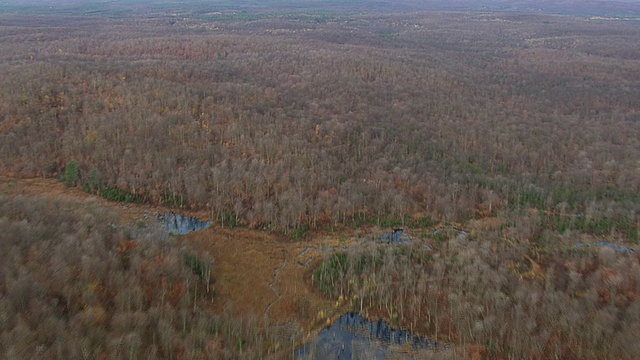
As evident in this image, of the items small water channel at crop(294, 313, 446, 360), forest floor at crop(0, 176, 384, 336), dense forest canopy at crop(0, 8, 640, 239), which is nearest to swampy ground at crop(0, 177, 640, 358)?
forest floor at crop(0, 176, 384, 336)

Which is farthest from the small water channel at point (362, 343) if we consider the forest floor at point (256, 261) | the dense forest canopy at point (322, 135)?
the dense forest canopy at point (322, 135)

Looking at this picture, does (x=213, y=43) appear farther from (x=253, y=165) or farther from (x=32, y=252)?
(x=32, y=252)

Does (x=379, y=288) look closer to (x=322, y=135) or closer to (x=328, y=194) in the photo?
(x=328, y=194)

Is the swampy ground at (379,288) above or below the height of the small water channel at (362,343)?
above

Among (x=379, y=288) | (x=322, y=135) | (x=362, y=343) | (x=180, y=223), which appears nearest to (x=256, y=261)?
(x=180, y=223)

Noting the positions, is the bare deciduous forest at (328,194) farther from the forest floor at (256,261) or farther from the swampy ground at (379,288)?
the forest floor at (256,261)

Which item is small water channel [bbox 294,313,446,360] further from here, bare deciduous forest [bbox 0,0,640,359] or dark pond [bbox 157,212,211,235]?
dark pond [bbox 157,212,211,235]

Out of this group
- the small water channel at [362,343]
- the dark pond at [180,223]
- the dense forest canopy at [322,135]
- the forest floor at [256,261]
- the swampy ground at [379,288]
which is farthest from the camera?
the dense forest canopy at [322,135]
